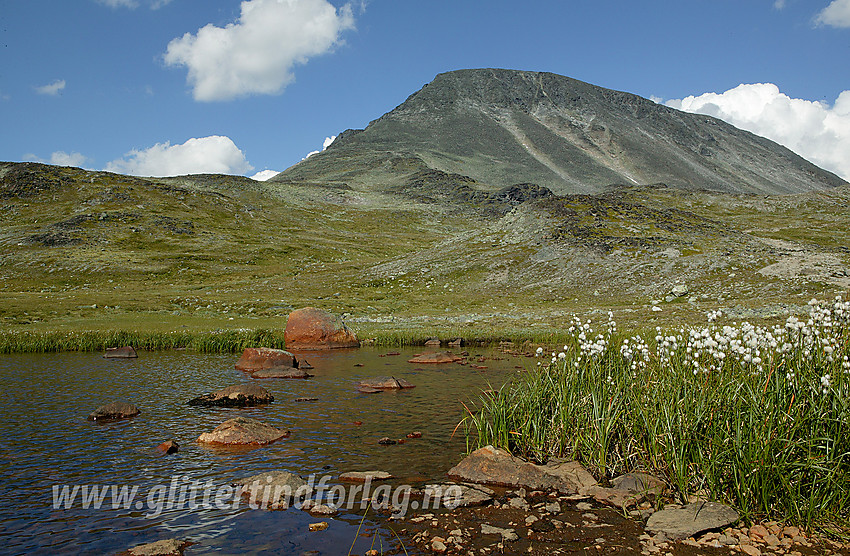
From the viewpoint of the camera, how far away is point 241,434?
14438 mm

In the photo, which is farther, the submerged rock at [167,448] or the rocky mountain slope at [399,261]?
the rocky mountain slope at [399,261]

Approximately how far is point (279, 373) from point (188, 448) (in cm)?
1116

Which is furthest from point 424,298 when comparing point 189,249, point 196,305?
point 189,249

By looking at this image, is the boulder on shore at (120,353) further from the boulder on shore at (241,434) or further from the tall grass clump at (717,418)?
the tall grass clump at (717,418)

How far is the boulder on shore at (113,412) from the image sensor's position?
54.8 ft

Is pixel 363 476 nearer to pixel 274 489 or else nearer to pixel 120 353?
pixel 274 489

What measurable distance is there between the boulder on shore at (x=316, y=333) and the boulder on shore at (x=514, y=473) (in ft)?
81.4

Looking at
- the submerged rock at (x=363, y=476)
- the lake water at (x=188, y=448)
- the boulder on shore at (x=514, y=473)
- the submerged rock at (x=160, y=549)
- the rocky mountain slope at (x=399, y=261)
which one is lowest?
the lake water at (x=188, y=448)

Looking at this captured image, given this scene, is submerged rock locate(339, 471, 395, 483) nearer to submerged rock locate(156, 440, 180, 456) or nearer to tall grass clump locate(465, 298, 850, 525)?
tall grass clump locate(465, 298, 850, 525)

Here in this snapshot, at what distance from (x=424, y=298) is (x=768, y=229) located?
282 ft

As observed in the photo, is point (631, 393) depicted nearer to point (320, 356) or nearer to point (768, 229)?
point (320, 356)

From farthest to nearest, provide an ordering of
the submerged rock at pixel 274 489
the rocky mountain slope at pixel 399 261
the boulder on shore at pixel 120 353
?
the rocky mountain slope at pixel 399 261, the boulder on shore at pixel 120 353, the submerged rock at pixel 274 489

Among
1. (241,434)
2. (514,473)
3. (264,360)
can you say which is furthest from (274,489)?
(264,360)

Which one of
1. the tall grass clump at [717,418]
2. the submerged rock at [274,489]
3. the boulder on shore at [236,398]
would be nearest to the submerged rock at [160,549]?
the submerged rock at [274,489]
